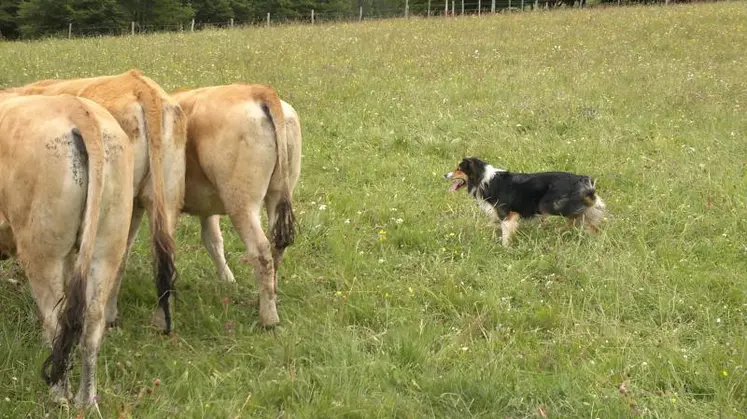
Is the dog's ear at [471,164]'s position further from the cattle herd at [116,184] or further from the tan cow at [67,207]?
the tan cow at [67,207]

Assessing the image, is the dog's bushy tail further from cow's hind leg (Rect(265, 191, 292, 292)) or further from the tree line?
the tree line

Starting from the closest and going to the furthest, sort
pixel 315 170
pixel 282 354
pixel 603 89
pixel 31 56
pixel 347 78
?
pixel 282 354, pixel 315 170, pixel 603 89, pixel 347 78, pixel 31 56

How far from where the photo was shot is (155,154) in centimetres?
452

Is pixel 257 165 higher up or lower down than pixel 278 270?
higher up

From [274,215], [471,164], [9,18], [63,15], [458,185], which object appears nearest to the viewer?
[274,215]

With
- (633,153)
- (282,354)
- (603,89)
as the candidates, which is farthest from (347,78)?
(282,354)

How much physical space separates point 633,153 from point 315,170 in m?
4.15

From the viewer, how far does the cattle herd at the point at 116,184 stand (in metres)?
3.65

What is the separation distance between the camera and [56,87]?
5.39 meters

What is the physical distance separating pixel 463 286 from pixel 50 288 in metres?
3.04

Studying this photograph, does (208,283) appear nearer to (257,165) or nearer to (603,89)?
(257,165)

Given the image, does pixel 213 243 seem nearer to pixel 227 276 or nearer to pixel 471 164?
pixel 227 276

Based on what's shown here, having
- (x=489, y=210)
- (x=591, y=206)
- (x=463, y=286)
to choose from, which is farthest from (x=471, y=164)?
(x=463, y=286)

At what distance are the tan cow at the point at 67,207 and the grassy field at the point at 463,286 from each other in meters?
0.49
